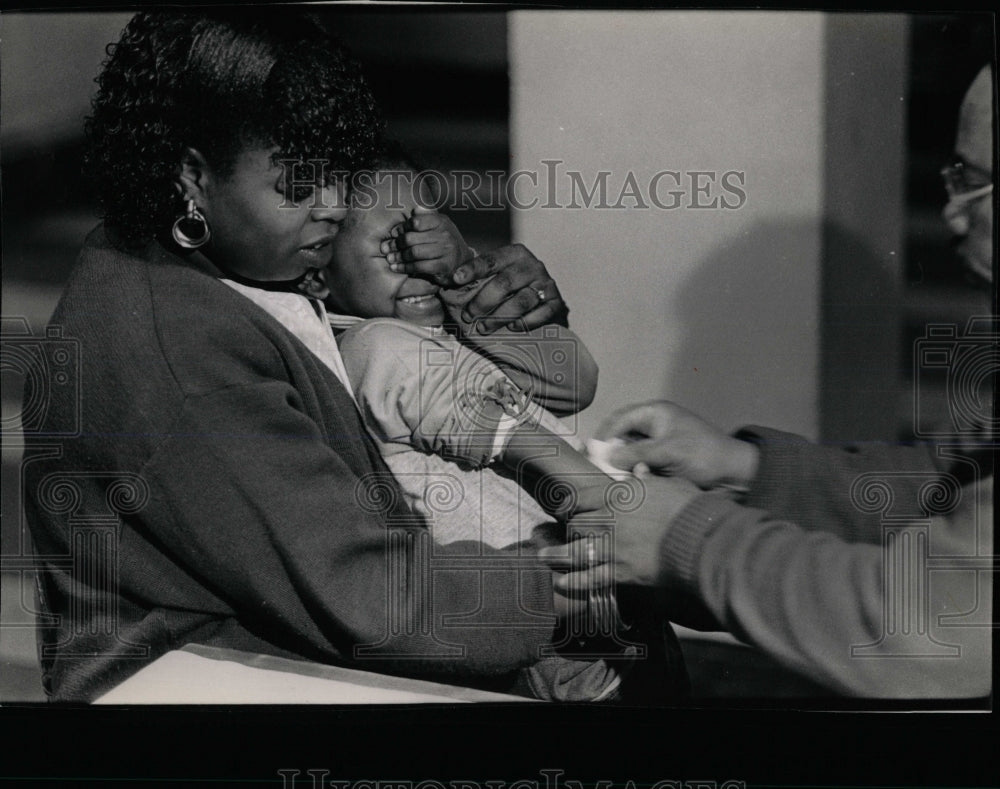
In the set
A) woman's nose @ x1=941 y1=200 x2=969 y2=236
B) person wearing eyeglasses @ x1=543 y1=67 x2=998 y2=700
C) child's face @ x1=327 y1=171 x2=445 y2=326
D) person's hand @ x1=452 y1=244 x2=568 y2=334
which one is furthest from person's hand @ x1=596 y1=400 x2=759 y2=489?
woman's nose @ x1=941 y1=200 x2=969 y2=236

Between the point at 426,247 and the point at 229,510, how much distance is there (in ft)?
2.18

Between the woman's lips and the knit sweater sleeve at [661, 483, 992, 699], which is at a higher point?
the woman's lips

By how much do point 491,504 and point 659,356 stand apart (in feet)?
1.50

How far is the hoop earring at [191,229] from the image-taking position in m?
2.29

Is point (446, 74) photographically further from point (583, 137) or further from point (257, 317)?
point (257, 317)

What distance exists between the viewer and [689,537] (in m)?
2.29

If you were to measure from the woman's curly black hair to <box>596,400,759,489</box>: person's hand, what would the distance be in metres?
0.75

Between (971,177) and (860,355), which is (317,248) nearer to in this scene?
(860,355)

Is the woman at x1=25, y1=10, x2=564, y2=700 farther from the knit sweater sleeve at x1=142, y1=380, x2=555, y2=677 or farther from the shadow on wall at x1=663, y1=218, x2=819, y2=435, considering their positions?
the shadow on wall at x1=663, y1=218, x2=819, y2=435

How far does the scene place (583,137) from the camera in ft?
7.54

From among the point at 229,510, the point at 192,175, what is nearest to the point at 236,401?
the point at 229,510

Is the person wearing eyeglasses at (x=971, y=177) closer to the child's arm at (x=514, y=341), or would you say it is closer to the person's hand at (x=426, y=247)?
the child's arm at (x=514, y=341)

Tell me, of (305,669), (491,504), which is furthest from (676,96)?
(305,669)

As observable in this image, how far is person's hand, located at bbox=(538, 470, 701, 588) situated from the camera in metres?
2.30
